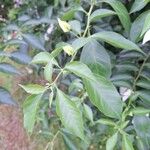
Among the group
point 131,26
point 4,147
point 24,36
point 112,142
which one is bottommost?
point 4,147

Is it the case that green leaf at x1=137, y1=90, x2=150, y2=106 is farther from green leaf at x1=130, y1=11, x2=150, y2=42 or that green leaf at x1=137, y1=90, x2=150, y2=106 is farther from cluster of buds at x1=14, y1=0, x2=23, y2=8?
cluster of buds at x1=14, y1=0, x2=23, y2=8

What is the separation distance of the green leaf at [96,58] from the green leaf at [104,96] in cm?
8

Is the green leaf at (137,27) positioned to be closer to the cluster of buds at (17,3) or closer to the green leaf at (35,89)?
the green leaf at (35,89)

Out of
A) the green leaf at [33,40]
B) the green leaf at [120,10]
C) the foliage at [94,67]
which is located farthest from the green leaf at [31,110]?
the green leaf at [33,40]

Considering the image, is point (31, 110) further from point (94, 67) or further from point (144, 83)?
point (144, 83)

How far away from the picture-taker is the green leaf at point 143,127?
3.11 feet

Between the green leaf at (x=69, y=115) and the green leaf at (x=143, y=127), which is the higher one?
the green leaf at (x=69, y=115)

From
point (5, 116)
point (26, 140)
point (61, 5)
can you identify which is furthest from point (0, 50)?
point (5, 116)

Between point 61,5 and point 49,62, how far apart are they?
2.43ft

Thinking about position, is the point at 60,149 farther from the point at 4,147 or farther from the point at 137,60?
the point at 137,60

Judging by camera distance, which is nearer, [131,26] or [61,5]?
[131,26]

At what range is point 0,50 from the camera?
1.02 meters

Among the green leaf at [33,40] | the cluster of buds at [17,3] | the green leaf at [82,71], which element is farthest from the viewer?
the cluster of buds at [17,3]

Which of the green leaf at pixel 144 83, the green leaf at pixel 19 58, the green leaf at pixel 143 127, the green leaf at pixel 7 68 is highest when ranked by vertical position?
the green leaf at pixel 7 68
